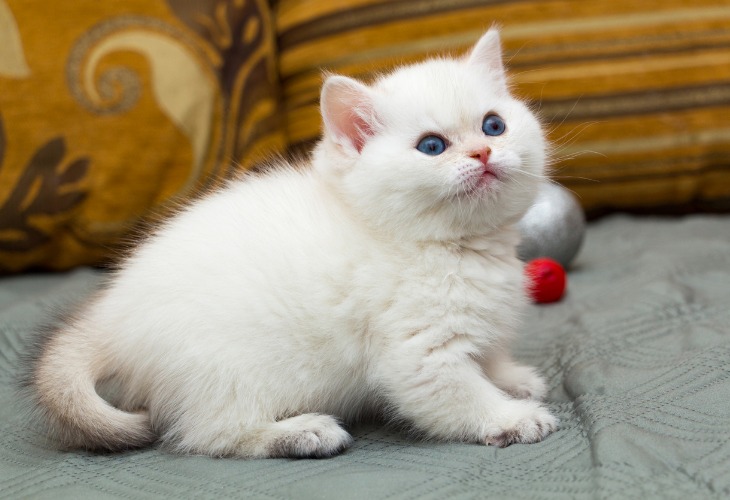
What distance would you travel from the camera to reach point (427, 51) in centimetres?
200

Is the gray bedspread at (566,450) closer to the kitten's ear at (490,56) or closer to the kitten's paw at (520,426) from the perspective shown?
the kitten's paw at (520,426)

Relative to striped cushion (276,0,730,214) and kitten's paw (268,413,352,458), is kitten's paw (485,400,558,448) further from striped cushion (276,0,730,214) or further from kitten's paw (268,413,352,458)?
striped cushion (276,0,730,214)

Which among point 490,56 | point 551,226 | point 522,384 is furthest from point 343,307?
point 551,226

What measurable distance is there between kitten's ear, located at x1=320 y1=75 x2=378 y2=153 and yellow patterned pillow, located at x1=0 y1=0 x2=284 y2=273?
82 cm

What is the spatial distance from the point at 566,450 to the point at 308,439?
0.31 metres

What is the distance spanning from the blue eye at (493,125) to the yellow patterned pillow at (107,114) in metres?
0.94

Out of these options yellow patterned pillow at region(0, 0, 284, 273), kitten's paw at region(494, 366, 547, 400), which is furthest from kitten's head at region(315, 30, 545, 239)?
yellow patterned pillow at region(0, 0, 284, 273)

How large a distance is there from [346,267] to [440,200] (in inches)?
6.0

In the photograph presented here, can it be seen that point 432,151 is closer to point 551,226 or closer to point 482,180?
point 482,180

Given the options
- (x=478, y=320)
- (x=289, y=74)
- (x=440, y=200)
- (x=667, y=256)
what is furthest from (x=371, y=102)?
(x=289, y=74)

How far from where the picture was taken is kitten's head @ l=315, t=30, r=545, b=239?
1.01 metres

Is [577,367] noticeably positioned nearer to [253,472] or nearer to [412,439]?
[412,439]

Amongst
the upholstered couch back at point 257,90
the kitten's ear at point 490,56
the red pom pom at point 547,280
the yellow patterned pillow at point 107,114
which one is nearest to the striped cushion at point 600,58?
the upholstered couch back at point 257,90

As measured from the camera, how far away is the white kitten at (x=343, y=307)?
101 cm
